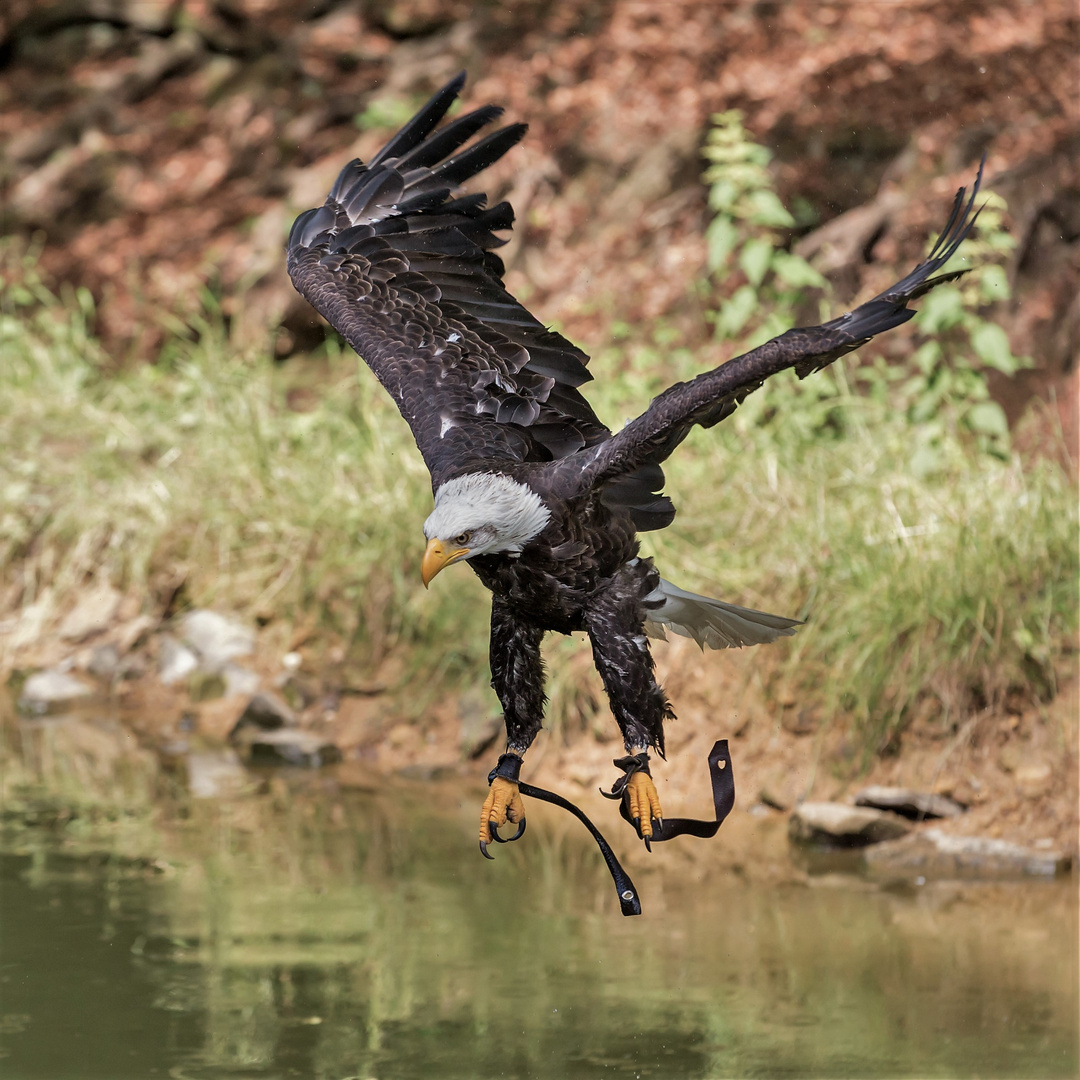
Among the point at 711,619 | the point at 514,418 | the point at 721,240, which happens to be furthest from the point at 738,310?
the point at 514,418

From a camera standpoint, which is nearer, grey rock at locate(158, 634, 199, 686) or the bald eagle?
the bald eagle

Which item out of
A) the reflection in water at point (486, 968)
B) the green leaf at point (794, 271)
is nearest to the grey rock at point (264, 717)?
the reflection in water at point (486, 968)

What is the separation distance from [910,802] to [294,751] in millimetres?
2850

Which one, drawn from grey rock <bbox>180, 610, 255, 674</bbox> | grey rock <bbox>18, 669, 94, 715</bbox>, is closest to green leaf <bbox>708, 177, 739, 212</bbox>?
grey rock <bbox>180, 610, 255, 674</bbox>

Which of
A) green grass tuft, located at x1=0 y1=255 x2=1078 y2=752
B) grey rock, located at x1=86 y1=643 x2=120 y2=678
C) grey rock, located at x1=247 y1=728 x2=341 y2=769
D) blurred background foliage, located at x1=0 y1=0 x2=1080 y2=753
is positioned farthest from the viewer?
grey rock, located at x1=86 y1=643 x2=120 y2=678

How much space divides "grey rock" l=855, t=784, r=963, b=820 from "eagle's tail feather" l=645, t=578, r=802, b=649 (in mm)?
1666

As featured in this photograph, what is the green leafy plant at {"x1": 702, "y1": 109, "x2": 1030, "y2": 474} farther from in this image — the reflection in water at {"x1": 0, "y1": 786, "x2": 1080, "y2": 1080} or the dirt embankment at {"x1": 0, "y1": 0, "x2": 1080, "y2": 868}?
the reflection in water at {"x1": 0, "y1": 786, "x2": 1080, "y2": 1080}

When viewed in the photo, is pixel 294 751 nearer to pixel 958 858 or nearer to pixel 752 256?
pixel 958 858

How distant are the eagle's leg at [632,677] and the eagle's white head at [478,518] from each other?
1.29ft

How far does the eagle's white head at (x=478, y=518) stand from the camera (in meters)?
3.39

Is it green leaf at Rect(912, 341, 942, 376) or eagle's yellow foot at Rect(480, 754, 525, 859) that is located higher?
green leaf at Rect(912, 341, 942, 376)

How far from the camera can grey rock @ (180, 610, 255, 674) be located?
7.57m

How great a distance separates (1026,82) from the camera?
9016 millimetres

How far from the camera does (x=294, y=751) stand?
6895mm
